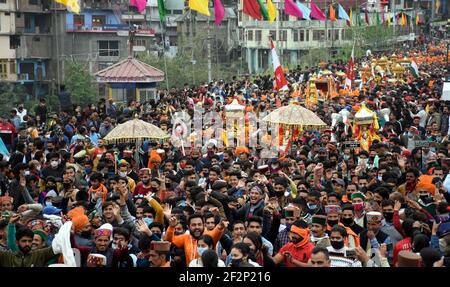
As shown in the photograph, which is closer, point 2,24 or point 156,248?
point 156,248

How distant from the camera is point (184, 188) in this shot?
13.3 m

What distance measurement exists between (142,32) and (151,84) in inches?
1123

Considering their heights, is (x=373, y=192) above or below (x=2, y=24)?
Answer: below

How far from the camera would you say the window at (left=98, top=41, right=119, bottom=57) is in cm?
5791

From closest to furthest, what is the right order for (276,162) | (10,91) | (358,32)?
1. (276,162)
2. (10,91)
3. (358,32)

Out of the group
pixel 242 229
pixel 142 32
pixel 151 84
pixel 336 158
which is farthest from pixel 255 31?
pixel 242 229

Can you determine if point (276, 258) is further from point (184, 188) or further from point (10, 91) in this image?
point (10, 91)

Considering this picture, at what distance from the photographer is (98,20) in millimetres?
59250

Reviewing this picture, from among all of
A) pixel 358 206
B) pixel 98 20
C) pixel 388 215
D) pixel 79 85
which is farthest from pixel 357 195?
pixel 98 20

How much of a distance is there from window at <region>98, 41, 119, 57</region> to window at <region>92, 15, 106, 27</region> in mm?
1291

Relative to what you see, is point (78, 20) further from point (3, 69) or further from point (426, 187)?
point (426, 187)

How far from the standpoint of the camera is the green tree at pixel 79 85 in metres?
49.8

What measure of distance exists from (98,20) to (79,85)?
10.0 m

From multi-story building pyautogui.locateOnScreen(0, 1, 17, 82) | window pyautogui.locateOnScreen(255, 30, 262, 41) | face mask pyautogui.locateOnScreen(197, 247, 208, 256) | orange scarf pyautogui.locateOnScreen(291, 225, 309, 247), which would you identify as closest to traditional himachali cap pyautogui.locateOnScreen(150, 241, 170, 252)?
face mask pyautogui.locateOnScreen(197, 247, 208, 256)
